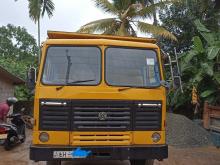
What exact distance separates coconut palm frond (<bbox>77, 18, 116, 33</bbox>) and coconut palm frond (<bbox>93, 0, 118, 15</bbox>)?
52 cm

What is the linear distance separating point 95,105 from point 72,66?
0.88 meters

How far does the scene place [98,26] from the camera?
2286cm

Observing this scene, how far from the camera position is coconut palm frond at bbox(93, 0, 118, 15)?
23.2 m

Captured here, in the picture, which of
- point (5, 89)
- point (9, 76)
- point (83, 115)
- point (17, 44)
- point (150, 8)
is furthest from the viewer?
point (17, 44)

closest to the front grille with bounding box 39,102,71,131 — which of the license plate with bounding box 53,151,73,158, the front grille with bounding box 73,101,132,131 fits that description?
the front grille with bounding box 73,101,132,131

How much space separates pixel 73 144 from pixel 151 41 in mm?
2751

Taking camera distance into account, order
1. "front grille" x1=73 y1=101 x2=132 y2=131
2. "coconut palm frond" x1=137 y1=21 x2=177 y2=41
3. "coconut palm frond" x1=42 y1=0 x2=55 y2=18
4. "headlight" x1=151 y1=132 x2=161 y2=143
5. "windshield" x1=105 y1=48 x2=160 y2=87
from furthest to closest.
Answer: "coconut palm frond" x1=42 y1=0 x2=55 y2=18 < "coconut palm frond" x1=137 y1=21 x2=177 y2=41 < "windshield" x1=105 y1=48 x2=160 y2=87 < "headlight" x1=151 y1=132 x2=161 y2=143 < "front grille" x1=73 y1=101 x2=132 y2=131

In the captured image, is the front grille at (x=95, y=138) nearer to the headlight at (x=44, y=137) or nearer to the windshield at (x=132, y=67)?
the headlight at (x=44, y=137)

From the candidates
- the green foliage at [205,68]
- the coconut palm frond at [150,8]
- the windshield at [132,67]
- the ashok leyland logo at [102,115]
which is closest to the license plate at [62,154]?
the ashok leyland logo at [102,115]

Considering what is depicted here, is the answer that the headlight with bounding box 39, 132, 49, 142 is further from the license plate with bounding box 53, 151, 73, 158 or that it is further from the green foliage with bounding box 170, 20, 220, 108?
the green foliage with bounding box 170, 20, 220, 108

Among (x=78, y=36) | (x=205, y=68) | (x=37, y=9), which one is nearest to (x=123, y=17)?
(x=37, y=9)

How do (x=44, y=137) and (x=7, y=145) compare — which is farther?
(x=7, y=145)

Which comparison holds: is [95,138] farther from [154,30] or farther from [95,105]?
[154,30]

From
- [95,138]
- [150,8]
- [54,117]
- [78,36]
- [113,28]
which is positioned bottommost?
[95,138]
